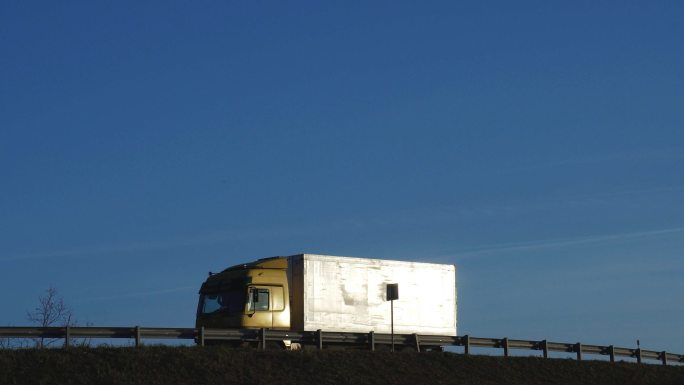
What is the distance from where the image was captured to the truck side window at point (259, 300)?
143ft

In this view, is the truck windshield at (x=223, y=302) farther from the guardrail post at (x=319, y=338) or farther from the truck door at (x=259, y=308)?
the guardrail post at (x=319, y=338)

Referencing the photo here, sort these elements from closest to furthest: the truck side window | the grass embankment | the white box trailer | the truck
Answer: the grass embankment, the truck side window, the truck, the white box trailer

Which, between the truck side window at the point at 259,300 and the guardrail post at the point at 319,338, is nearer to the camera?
the guardrail post at the point at 319,338

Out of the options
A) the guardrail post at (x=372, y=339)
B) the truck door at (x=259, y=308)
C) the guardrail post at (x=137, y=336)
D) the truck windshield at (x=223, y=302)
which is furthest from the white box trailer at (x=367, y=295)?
the guardrail post at (x=137, y=336)

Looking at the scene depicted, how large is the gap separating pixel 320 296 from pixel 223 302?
11.2ft

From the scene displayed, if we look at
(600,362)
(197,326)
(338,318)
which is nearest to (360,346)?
(338,318)

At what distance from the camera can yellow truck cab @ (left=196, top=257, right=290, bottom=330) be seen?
43406 mm

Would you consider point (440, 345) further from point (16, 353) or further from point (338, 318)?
point (16, 353)

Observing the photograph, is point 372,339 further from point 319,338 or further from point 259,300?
point 259,300

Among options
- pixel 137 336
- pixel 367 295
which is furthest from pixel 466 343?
pixel 137 336

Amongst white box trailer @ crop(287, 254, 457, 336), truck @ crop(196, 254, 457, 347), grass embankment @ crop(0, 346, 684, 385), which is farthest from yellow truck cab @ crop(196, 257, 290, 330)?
grass embankment @ crop(0, 346, 684, 385)

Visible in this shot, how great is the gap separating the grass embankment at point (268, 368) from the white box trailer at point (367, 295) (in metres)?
2.22

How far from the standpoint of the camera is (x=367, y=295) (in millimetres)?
45781

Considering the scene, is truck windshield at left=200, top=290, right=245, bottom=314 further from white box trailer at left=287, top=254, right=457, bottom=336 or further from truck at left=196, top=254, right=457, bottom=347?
white box trailer at left=287, top=254, right=457, bottom=336
